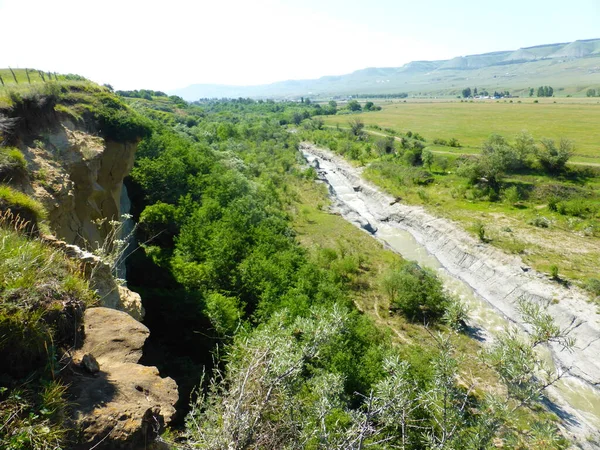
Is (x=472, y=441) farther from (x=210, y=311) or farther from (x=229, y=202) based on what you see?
(x=229, y=202)

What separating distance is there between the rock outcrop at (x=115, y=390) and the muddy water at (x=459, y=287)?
23.8 meters

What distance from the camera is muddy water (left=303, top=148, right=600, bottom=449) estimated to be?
21.8 metres

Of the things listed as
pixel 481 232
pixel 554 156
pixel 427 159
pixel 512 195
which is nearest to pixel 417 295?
pixel 481 232

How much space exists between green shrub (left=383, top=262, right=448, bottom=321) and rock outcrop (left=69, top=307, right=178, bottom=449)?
26.1 metres

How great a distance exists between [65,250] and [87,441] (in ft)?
20.8

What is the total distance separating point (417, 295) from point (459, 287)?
30.5 ft

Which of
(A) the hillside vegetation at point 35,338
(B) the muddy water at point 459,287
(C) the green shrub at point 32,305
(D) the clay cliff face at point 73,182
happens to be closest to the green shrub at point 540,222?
(B) the muddy water at point 459,287

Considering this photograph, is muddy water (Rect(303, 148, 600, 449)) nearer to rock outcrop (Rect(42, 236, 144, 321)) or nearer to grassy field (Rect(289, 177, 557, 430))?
grassy field (Rect(289, 177, 557, 430))

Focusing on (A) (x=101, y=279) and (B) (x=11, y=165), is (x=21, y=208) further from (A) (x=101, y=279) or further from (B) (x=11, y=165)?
(A) (x=101, y=279)

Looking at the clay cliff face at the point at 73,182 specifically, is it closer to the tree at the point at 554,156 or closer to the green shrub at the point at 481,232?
the green shrub at the point at 481,232

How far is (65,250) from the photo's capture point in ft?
32.7

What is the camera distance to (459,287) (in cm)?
3659

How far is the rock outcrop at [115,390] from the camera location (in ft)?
18.3

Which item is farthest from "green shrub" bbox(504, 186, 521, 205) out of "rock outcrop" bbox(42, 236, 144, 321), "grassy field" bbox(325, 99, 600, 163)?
"rock outcrop" bbox(42, 236, 144, 321)
